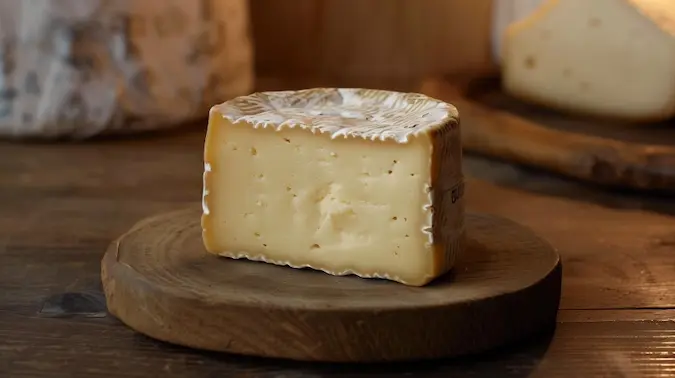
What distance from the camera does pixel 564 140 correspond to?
1171 mm

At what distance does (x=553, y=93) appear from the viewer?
139 centimetres

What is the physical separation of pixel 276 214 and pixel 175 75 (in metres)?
0.65

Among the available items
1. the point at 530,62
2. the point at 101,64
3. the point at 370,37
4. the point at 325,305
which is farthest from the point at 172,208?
the point at 370,37

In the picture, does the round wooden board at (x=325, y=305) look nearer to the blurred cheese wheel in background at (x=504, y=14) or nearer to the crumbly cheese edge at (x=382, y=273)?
the crumbly cheese edge at (x=382, y=273)

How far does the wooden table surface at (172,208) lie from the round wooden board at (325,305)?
2 cm

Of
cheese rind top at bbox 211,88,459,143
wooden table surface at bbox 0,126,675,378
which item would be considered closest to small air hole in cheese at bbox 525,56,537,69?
wooden table surface at bbox 0,126,675,378

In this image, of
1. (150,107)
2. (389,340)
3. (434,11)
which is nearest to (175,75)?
(150,107)

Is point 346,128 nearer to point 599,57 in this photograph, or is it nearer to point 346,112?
point 346,112

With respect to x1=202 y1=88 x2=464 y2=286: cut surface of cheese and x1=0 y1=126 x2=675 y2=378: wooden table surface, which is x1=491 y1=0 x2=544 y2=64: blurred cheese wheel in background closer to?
x1=0 y1=126 x2=675 y2=378: wooden table surface

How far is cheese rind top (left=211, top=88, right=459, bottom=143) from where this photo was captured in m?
0.72

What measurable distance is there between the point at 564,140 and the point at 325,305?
2.03ft

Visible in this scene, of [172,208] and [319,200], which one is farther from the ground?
[319,200]

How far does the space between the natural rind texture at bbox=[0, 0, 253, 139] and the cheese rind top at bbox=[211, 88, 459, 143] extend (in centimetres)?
54

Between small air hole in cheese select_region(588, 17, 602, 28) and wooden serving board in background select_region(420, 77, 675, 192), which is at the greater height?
small air hole in cheese select_region(588, 17, 602, 28)
